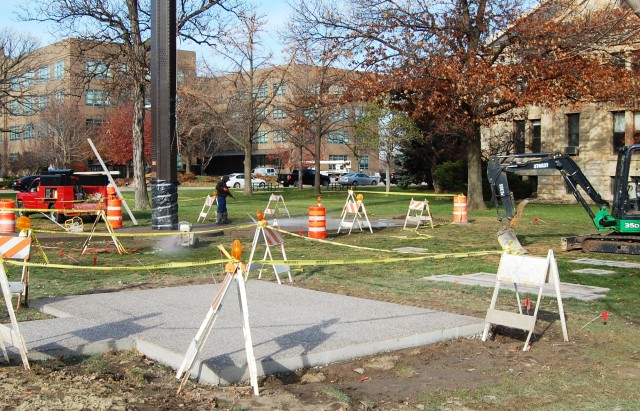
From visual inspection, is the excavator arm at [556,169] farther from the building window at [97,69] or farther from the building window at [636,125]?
the building window at [636,125]

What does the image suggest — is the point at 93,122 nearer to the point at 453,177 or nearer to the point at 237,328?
the point at 453,177

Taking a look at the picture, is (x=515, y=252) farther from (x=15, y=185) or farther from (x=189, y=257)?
(x=15, y=185)

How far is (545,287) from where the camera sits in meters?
11.4

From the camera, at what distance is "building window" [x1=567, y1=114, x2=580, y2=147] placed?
39562mm

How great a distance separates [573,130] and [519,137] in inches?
145

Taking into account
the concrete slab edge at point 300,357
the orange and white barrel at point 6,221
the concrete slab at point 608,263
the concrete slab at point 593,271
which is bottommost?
the concrete slab at point 608,263

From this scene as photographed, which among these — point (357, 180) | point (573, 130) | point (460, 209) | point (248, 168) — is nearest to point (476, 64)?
point (460, 209)

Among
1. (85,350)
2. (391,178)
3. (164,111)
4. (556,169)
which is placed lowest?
(85,350)

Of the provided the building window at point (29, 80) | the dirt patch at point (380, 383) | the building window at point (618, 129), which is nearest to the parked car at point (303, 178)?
the building window at point (29, 80)

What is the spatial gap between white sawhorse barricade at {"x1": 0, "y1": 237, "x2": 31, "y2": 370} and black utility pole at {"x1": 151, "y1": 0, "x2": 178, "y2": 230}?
8.67 meters

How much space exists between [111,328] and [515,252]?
469cm

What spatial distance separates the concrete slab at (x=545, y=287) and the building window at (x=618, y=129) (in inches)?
1098

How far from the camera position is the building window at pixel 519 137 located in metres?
42.5

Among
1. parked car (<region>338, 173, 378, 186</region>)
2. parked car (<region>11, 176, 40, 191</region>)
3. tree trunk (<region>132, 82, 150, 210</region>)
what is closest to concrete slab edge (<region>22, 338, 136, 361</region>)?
tree trunk (<region>132, 82, 150, 210</region>)
